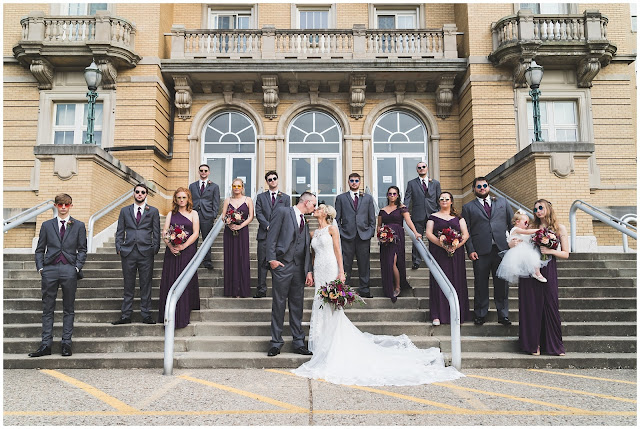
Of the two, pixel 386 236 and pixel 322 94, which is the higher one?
pixel 322 94

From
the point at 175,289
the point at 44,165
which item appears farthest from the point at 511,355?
the point at 44,165

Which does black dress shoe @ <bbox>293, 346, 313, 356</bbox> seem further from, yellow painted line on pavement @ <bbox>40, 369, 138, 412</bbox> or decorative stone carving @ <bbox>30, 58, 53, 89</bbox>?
decorative stone carving @ <bbox>30, 58, 53, 89</bbox>

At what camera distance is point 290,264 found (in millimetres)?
6297

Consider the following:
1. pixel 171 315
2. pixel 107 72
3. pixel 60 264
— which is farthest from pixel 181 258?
pixel 107 72

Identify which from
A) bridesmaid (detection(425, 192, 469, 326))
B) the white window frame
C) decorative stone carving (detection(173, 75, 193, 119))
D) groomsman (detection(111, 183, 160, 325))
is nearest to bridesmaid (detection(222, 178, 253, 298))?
groomsman (detection(111, 183, 160, 325))

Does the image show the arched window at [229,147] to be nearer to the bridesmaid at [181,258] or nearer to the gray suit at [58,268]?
the bridesmaid at [181,258]

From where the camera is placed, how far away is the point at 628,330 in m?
6.87

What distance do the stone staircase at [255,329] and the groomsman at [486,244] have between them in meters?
0.30

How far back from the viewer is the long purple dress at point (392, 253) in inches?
304

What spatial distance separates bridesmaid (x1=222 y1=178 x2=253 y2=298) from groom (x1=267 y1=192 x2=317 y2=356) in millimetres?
1614

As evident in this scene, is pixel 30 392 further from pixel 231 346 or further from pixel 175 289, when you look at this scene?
pixel 231 346

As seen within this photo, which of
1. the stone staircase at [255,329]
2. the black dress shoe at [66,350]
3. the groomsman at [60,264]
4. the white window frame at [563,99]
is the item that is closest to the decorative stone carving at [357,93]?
the white window frame at [563,99]

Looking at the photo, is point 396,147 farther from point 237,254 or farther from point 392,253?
point 237,254

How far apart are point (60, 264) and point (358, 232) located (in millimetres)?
4511
